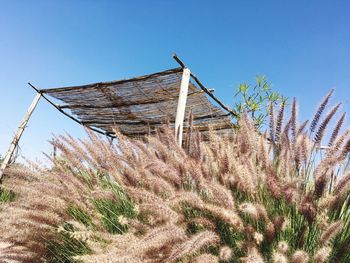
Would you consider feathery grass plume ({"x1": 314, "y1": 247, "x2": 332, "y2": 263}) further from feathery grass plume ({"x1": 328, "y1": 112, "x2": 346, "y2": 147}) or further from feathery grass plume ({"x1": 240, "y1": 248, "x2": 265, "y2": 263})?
feathery grass plume ({"x1": 328, "y1": 112, "x2": 346, "y2": 147})

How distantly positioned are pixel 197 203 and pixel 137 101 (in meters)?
4.80

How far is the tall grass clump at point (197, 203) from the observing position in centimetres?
117

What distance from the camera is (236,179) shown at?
1.40m

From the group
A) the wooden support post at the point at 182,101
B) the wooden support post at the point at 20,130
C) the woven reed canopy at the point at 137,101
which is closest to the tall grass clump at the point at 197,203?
the wooden support post at the point at 182,101

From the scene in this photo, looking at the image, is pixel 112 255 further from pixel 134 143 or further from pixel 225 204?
pixel 134 143

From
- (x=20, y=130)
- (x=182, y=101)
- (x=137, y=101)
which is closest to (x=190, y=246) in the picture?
(x=182, y=101)

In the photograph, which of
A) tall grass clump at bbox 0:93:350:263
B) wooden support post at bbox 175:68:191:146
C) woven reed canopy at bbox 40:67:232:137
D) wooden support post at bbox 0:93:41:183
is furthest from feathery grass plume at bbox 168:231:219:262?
wooden support post at bbox 0:93:41:183

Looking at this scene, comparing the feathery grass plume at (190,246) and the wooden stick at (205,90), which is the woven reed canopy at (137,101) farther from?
the feathery grass plume at (190,246)

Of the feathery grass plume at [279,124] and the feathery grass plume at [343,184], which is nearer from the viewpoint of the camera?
the feathery grass plume at [343,184]

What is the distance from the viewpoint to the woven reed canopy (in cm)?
500

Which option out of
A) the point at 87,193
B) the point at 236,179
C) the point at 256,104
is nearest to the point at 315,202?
the point at 236,179

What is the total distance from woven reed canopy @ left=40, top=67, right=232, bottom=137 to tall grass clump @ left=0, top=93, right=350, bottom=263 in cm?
261

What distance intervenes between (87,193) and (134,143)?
1.23 feet

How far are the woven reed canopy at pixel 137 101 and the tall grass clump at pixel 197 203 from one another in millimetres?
2611
